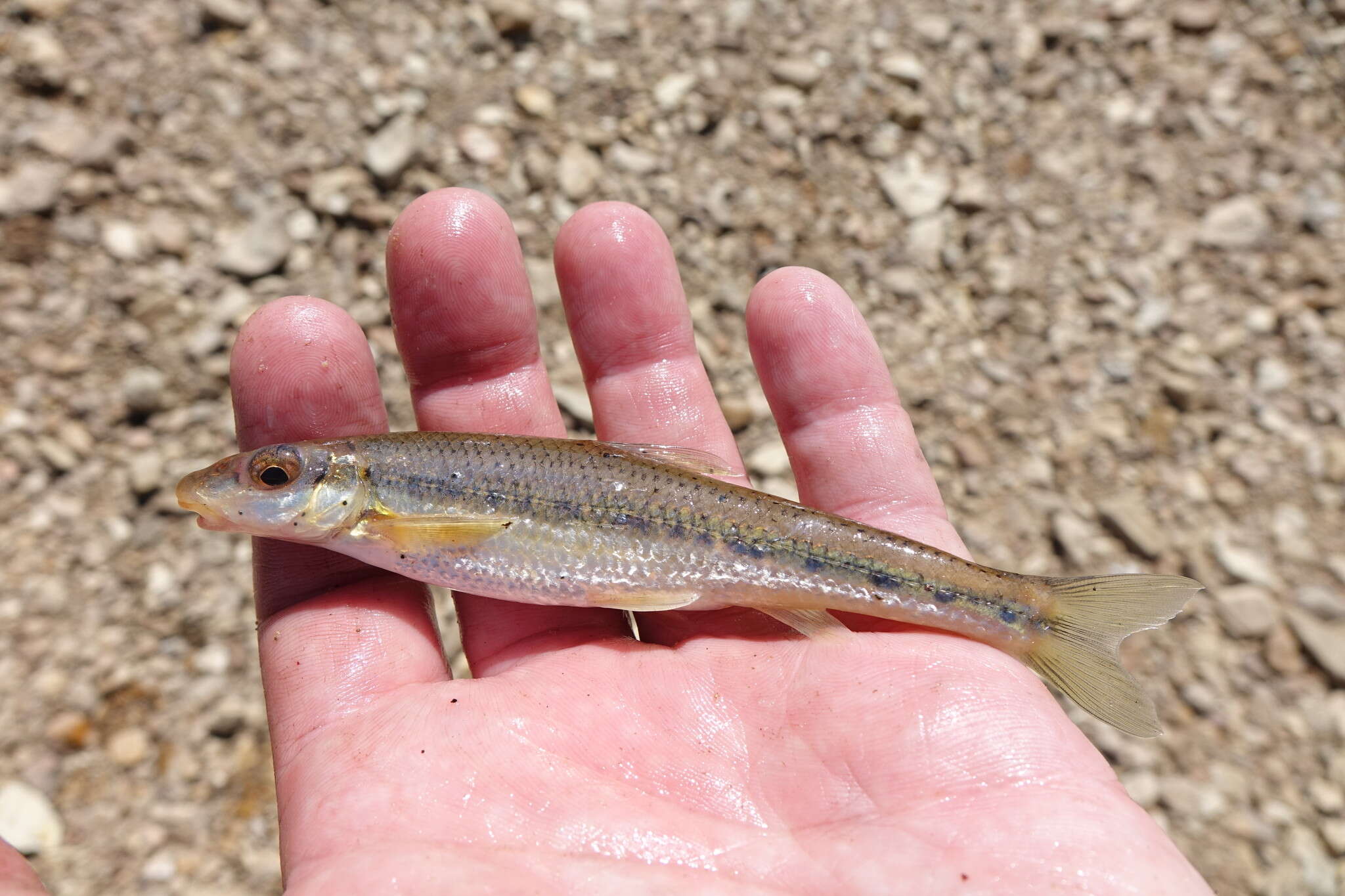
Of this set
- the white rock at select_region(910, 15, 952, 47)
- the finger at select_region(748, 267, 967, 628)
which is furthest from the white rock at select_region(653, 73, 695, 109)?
the finger at select_region(748, 267, 967, 628)

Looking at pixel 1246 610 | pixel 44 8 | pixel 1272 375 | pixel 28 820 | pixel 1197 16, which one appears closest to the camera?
pixel 28 820

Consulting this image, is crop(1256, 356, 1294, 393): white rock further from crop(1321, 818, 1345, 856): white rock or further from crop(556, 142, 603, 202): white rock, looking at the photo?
crop(556, 142, 603, 202): white rock

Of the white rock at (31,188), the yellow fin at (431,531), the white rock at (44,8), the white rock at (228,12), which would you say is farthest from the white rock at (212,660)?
Answer: the white rock at (44,8)

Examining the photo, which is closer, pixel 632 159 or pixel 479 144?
pixel 479 144

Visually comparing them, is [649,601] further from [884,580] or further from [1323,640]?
[1323,640]

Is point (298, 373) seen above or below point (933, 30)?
below

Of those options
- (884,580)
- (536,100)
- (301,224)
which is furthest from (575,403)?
(884,580)

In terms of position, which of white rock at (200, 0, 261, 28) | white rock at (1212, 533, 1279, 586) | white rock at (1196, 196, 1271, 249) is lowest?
white rock at (1212, 533, 1279, 586)
